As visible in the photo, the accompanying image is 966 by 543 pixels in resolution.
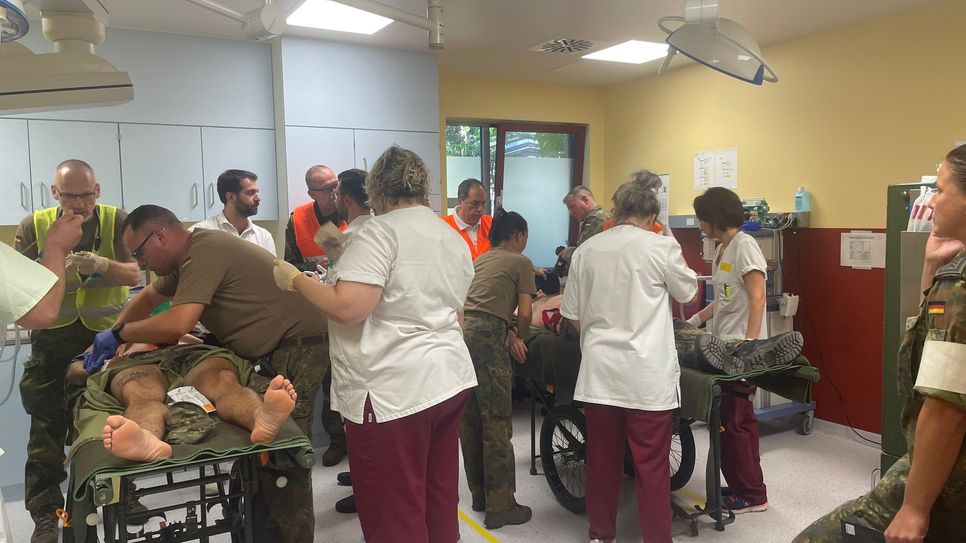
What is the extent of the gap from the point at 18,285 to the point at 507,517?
2243 mm

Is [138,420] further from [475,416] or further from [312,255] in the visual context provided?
[312,255]

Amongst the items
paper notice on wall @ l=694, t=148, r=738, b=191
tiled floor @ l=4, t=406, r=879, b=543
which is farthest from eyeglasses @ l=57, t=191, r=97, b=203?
paper notice on wall @ l=694, t=148, r=738, b=191

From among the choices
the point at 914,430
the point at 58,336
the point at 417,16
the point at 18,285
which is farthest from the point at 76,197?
the point at 914,430

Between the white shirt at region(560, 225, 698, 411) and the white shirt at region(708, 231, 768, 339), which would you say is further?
the white shirt at region(708, 231, 768, 339)

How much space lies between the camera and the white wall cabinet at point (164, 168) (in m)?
4.11

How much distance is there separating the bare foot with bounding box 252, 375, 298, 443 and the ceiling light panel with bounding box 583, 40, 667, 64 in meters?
3.66

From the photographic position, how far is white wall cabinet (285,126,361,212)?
4.29m

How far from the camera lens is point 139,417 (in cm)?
178

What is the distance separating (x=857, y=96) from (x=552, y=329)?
8.24ft

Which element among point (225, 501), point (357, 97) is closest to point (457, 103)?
point (357, 97)

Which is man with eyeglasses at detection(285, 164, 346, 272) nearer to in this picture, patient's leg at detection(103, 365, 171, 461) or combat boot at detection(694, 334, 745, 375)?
patient's leg at detection(103, 365, 171, 461)

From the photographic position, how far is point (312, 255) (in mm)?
4066

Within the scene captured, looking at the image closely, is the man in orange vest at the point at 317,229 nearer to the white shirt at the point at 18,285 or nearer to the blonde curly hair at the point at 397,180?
the blonde curly hair at the point at 397,180

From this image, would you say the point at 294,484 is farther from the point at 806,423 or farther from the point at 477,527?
the point at 806,423
